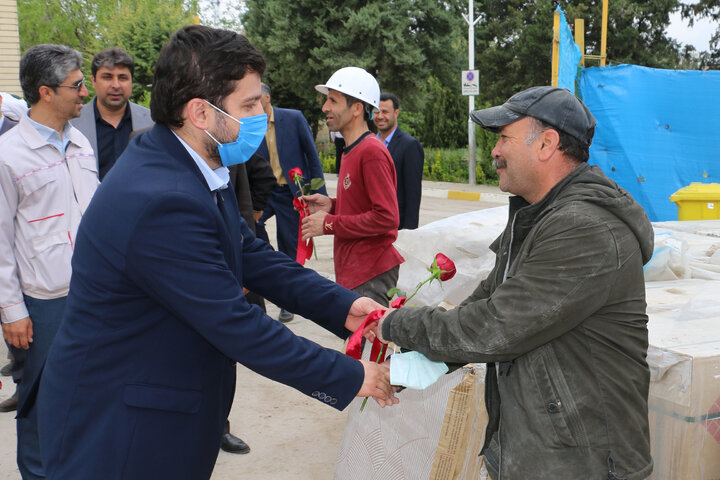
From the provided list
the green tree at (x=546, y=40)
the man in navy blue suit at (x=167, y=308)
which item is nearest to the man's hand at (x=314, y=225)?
the man in navy blue suit at (x=167, y=308)

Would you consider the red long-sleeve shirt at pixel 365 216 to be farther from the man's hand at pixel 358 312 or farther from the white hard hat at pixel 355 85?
the man's hand at pixel 358 312

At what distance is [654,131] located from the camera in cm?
868

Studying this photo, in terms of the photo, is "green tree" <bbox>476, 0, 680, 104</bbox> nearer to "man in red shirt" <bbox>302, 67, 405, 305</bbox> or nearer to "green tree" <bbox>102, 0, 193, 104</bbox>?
"green tree" <bbox>102, 0, 193, 104</bbox>

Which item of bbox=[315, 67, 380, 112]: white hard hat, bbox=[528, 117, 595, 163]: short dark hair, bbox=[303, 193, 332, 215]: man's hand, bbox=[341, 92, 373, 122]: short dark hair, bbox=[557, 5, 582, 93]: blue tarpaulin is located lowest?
bbox=[303, 193, 332, 215]: man's hand

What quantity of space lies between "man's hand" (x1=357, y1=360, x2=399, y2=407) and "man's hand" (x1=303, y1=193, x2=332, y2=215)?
2.36m

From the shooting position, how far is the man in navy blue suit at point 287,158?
5.91m

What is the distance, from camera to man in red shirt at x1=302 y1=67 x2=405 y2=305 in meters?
3.96

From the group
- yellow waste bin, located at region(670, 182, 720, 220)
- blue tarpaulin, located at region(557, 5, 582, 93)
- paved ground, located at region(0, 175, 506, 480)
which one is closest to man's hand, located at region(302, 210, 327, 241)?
paved ground, located at region(0, 175, 506, 480)

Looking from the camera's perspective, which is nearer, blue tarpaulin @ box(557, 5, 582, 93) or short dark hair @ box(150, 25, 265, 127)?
short dark hair @ box(150, 25, 265, 127)

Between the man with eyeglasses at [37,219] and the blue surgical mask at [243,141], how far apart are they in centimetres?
161

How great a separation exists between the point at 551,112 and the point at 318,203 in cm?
278

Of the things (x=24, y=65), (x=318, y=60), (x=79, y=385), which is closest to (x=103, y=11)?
(x=318, y=60)

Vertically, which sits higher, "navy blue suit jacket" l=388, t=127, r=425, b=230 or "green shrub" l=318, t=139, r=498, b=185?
"navy blue suit jacket" l=388, t=127, r=425, b=230

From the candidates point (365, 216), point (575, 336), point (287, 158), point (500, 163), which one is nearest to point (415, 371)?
point (575, 336)
